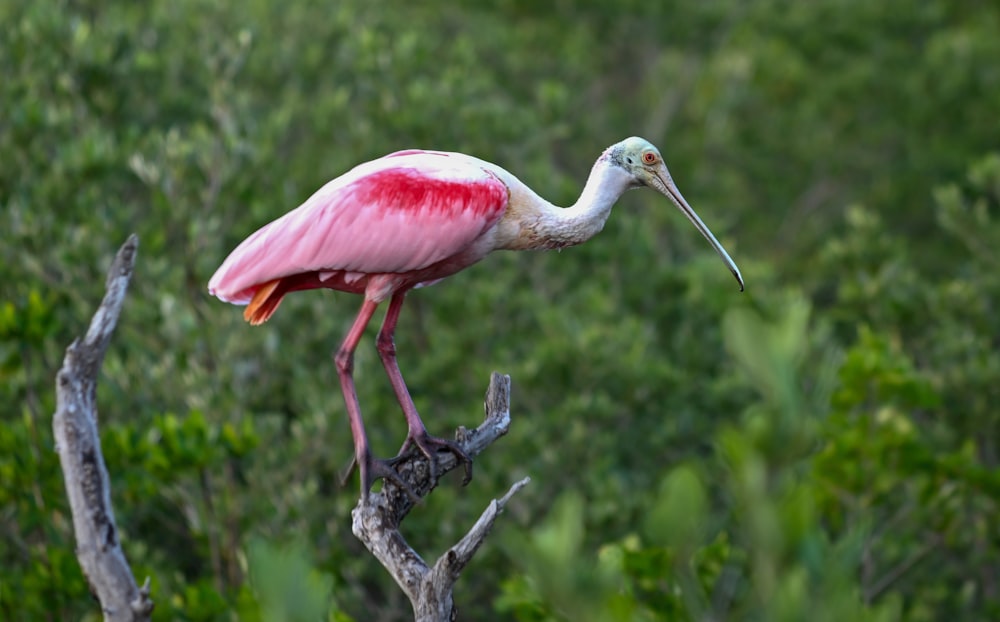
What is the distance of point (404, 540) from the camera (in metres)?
5.72

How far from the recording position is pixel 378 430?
13055 millimetres

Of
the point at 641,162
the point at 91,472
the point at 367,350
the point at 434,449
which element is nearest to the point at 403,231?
the point at 434,449

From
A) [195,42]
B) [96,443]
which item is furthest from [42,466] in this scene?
[195,42]

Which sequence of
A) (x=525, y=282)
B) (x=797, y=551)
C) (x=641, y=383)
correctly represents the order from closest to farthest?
1. (x=797, y=551)
2. (x=641, y=383)
3. (x=525, y=282)

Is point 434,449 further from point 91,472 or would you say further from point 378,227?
point 91,472

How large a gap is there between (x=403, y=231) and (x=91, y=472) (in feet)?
5.38

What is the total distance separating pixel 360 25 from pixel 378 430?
Result: 7.76 meters

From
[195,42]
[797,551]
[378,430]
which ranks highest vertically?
[195,42]

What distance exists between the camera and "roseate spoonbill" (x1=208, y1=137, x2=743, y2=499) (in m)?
6.07

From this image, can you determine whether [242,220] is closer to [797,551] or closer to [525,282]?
[525,282]

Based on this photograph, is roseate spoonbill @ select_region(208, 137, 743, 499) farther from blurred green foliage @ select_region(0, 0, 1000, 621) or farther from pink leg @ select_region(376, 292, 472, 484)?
blurred green foliage @ select_region(0, 0, 1000, 621)

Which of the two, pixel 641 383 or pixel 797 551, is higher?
pixel 797 551

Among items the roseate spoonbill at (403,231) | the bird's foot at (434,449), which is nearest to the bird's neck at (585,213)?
the roseate spoonbill at (403,231)

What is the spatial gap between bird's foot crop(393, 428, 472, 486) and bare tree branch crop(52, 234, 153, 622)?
4.02 feet
